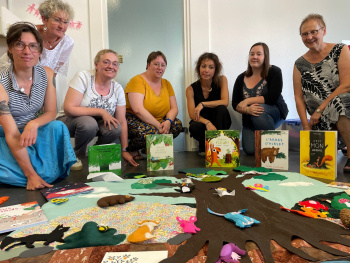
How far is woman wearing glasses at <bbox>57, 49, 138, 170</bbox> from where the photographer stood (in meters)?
2.12

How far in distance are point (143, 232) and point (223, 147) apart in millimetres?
1266

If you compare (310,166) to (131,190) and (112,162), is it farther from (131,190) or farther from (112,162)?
(112,162)

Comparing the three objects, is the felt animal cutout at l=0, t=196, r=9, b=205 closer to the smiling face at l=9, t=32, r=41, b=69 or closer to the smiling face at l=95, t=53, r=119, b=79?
the smiling face at l=9, t=32, r=41, b=69

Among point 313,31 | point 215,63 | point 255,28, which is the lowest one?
point 215,63

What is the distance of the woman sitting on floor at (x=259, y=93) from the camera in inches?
98.3

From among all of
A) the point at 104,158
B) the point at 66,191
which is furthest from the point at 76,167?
the point at 66,191

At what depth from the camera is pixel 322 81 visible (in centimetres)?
210

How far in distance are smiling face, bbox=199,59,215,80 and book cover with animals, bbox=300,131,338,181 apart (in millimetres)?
1155

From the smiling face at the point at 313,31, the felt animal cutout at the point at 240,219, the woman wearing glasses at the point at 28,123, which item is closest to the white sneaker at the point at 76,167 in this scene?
the woman wearing glasses at the point at 28,123

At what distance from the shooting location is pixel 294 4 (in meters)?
3.27

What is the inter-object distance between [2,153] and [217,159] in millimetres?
1440

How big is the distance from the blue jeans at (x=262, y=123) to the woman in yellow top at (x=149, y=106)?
0.70m

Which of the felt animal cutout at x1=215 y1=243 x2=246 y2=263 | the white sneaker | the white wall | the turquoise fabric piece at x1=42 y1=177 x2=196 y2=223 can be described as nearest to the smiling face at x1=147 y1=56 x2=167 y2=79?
the white wall

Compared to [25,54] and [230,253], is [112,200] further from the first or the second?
[25,54]
